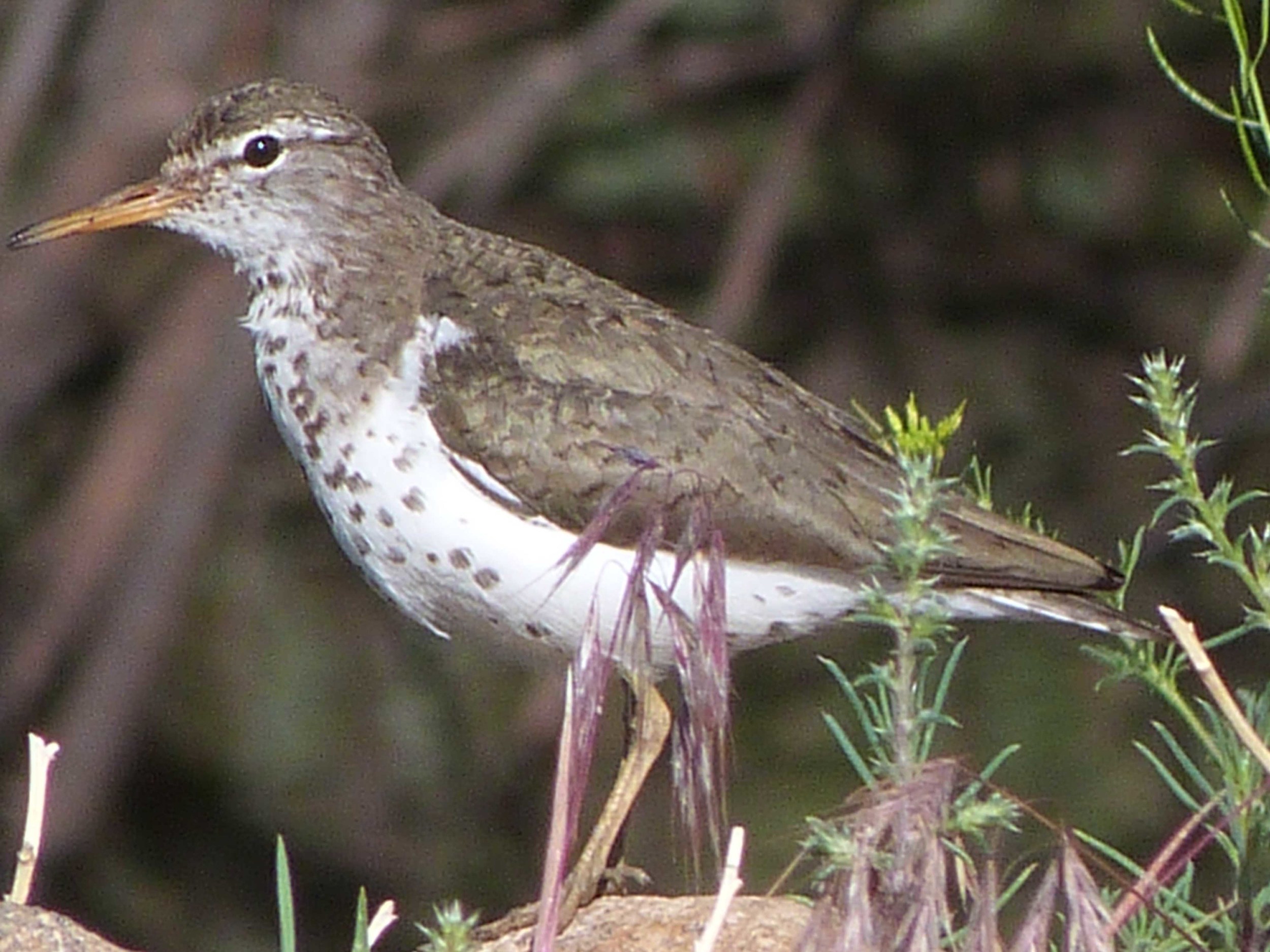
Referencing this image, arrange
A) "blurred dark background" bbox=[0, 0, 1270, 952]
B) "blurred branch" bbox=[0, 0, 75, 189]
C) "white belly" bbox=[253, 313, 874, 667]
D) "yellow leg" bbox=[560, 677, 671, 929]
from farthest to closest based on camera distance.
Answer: "blurred dark background" bbox=[0, 0, 1270, 952], "blurred branch" bbox=[0, 0, 75, 189], "yellow leg" bbox=[560, 677, 671, 929], "white belly" bbox=[253, 313, 874, 667]

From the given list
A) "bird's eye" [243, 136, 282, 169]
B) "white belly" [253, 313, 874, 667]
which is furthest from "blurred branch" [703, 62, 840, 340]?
"white belly" [253, 313, 874, 667]

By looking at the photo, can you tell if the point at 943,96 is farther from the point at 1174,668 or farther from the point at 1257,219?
the point at 1174,668

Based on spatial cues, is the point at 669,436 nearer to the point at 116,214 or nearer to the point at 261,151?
the point at 261,151

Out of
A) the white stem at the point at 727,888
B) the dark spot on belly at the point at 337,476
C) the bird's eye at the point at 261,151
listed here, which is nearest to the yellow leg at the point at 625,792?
the dark spot on belly at the point at 337,476

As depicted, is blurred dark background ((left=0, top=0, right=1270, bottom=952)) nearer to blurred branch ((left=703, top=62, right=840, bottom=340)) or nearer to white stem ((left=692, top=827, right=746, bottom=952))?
blurred branch ((left=703, top=62, right=840, bottom=340))

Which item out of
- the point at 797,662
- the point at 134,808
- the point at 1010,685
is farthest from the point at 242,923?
the point at 1010,685

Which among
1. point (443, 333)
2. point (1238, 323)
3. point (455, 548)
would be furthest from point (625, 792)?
point (1238, 323)

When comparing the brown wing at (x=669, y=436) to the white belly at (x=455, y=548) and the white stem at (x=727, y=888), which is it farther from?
the white stem at (x=727, y=888)
